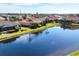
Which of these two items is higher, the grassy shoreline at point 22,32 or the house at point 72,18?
the house at point 72,18

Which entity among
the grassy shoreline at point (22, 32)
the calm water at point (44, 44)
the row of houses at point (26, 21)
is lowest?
the calm water at point (44, 44)

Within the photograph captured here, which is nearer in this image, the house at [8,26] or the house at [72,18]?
the house at [8,26]

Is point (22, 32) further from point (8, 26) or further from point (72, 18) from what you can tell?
point (72, 18)

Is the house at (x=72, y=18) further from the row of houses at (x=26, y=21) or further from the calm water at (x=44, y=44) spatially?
the calm water at (x=44, y=44)

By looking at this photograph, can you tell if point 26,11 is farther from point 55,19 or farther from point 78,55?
point 78,55

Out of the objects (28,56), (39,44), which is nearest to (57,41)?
(39,44)

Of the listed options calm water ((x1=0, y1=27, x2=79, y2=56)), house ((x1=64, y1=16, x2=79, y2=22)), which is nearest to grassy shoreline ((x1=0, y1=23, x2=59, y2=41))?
calm water ((x1=0, y1=27, x2=79, y2=56))

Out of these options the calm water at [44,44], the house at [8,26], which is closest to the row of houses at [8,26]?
the house at [8,26]
